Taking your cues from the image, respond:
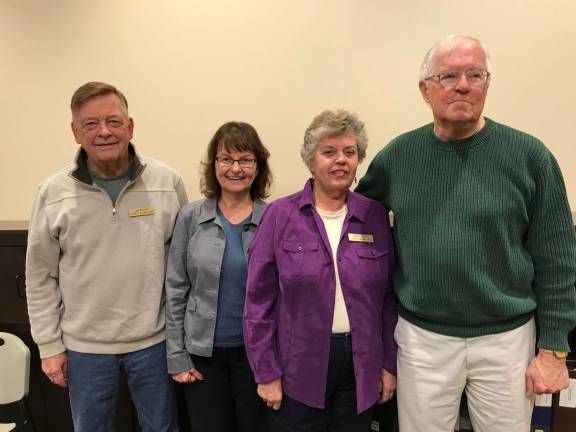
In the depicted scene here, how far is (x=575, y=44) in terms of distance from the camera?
1.78m

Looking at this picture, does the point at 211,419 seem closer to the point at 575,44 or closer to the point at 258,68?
the point at 258,68

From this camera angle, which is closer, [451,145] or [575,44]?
[451,145]

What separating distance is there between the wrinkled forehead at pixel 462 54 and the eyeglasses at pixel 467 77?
2cm

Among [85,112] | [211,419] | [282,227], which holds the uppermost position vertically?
[85,112]

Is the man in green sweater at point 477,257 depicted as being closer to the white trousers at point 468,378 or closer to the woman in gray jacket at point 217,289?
the white trousers at point 468,378

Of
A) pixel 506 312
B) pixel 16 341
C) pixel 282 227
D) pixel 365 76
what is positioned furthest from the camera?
pixel 365 76

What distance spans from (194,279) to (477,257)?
99 cm

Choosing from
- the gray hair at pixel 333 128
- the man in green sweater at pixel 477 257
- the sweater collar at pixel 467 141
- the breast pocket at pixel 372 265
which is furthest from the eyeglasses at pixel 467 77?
the breast pocket at pixel 372 265

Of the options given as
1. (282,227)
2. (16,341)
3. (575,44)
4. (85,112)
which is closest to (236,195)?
(282,227)

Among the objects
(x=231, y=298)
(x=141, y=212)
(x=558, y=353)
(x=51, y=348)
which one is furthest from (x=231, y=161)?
(x=558, y=353)

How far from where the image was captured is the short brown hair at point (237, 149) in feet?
4.84

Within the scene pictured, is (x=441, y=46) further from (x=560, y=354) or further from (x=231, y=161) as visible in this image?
(x=560, y=354)

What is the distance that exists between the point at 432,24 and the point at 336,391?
166 cm

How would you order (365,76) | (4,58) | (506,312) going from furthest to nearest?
1. (4,58)
2. (365,76)
3. (506,312)
